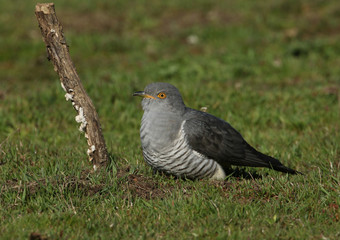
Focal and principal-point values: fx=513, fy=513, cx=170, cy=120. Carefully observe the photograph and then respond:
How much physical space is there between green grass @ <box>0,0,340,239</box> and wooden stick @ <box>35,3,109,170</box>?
0.28m

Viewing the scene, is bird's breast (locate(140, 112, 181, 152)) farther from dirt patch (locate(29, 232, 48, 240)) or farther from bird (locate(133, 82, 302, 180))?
dirt patch (locate(29, 232, 48, 240))

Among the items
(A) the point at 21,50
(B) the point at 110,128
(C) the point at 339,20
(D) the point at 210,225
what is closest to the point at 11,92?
(B) the point at 110,128

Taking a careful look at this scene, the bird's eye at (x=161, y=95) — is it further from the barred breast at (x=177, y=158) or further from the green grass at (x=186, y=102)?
the green grass at (x=186, y=102)

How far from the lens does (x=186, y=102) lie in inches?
342

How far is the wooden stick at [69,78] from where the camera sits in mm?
5332

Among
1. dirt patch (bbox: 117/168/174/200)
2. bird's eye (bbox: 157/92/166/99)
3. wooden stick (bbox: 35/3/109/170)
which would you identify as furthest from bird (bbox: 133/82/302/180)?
wooden stick (bbox: 35/3/109/170)

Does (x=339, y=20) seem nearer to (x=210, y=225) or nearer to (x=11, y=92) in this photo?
(x=11, y=92)

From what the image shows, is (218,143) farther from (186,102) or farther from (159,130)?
(186,102)

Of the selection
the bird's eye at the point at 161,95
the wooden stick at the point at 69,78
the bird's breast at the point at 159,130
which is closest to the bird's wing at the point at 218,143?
the bird's breast at the point at 159,130

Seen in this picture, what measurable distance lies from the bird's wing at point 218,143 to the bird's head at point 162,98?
0.20 metres

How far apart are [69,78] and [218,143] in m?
1.80

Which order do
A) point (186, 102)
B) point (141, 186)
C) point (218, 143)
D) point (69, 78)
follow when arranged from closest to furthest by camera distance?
point (141, 186), point (69, 78), point (218, 143), point (186, 102)

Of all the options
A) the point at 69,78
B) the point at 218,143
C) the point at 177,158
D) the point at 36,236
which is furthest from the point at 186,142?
the point at 36,236

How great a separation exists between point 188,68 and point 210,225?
6.85 meters
